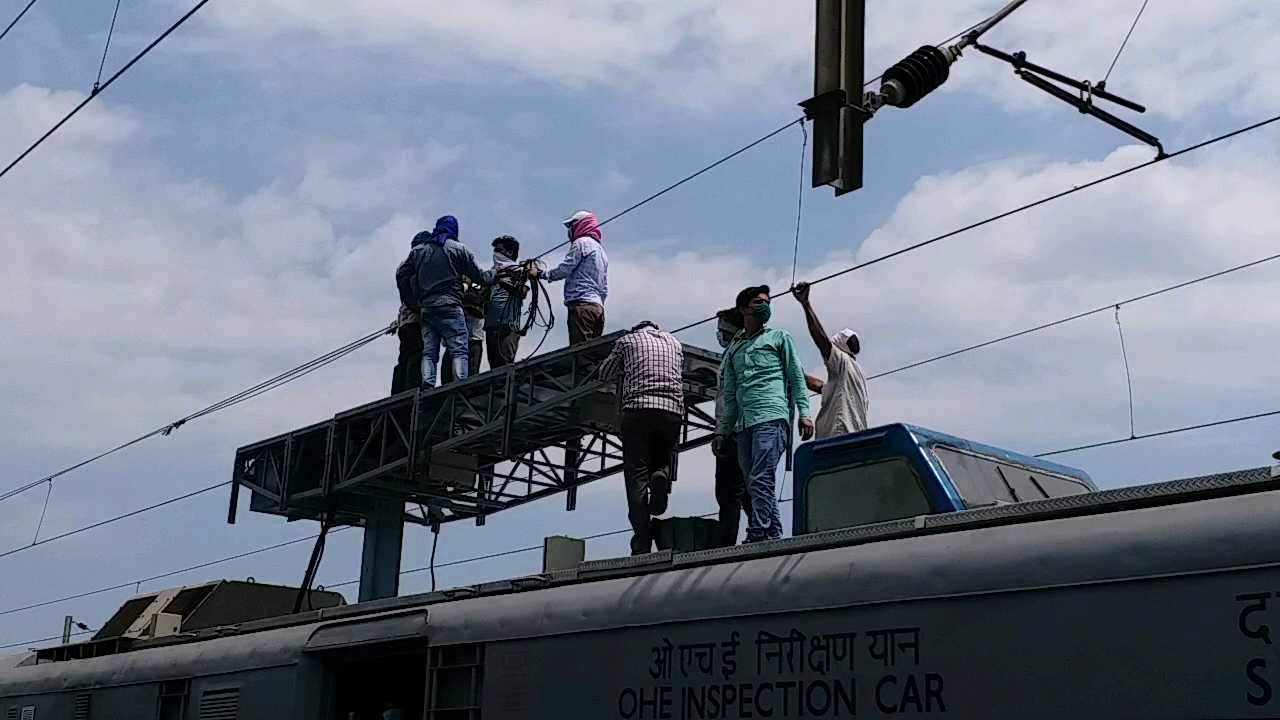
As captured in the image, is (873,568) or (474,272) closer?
(873,568)

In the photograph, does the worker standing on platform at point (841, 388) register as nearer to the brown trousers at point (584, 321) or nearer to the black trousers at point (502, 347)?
the brown trousers at point (584, 321)

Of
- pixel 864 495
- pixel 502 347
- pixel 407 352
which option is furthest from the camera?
pixel 407 352

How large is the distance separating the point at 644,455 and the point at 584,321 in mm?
4955

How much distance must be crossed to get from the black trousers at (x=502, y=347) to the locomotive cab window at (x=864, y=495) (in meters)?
8.47

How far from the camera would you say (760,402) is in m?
9.51

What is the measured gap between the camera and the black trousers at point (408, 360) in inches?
688

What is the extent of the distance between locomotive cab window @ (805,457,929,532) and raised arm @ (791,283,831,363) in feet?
4.38

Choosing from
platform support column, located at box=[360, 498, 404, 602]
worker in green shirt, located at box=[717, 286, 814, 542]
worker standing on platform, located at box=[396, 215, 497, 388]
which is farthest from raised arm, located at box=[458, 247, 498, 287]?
worker in green shirt, located at box=[717, 286, 814, 542]

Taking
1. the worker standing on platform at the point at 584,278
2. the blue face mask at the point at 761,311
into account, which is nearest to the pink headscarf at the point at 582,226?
the worker standing on platform at the point at 584,278

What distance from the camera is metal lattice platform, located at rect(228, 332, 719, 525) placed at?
1636cm

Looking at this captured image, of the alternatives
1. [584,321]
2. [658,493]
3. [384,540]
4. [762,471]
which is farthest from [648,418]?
[384,540]

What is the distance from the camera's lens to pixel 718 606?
24.5 feet

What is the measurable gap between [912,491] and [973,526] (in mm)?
1868

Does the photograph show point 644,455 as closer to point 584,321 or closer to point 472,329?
point 584,321
